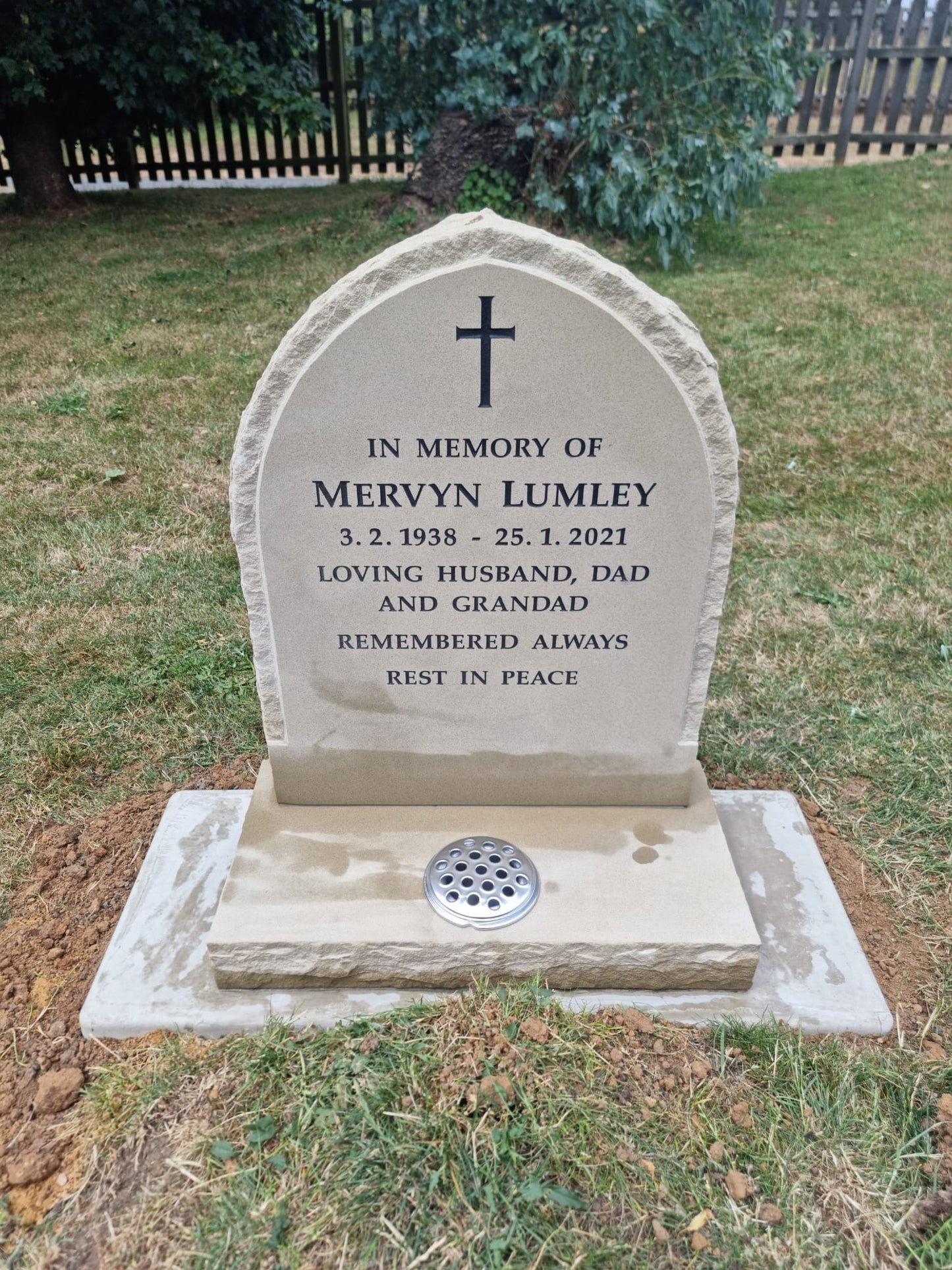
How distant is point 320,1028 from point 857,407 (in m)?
4.66

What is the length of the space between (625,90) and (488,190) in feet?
4.24

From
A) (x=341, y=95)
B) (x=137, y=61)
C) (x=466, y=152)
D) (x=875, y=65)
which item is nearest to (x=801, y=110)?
(x=875, y=65)

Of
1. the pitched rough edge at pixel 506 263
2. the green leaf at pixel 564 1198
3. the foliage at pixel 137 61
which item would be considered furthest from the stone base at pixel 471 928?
the foliage at pixel 137 61

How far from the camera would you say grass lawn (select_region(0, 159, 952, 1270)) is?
69.5 inches

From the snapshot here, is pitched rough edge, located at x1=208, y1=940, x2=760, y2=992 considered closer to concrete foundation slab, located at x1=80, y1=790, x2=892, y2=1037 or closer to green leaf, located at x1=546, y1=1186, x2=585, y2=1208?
concrete foundation slab, located at x1=80, y1=790, x2=892, y2=1037

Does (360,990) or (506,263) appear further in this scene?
(360,990)

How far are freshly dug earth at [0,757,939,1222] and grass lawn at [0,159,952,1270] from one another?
0.20ft

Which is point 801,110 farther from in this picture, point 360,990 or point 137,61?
point 360,990

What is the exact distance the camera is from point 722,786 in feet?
9.55

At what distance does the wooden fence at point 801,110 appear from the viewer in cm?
1010

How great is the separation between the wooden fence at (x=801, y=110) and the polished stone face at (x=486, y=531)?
29.9 ft

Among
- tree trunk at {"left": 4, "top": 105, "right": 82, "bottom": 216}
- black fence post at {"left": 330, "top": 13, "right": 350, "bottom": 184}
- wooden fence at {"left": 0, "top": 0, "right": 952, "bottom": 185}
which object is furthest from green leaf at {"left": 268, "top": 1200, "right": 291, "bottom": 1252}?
black fence post at {"left": 330, "top": 13, "right": 350, "bottom": 184}

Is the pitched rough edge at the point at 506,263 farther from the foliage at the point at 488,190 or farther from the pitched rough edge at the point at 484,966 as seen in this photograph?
the foliage at the point at 488,190

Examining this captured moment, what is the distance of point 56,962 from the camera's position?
7.65 ft
